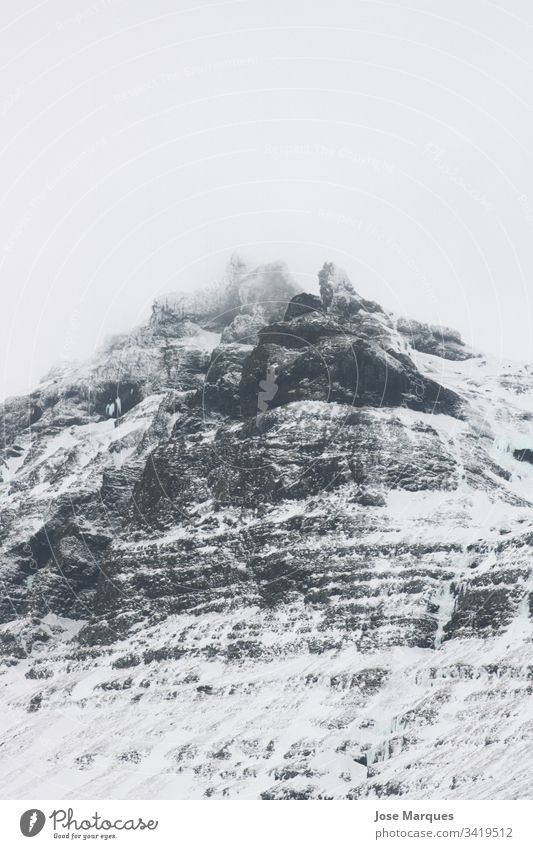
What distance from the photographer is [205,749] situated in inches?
7810

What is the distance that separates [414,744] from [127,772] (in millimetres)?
47327

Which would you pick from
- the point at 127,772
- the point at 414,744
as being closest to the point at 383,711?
the point at 414,744

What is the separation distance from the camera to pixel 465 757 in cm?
17475

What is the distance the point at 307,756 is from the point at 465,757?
25969mm

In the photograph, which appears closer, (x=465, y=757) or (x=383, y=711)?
(x=465, y=757)
